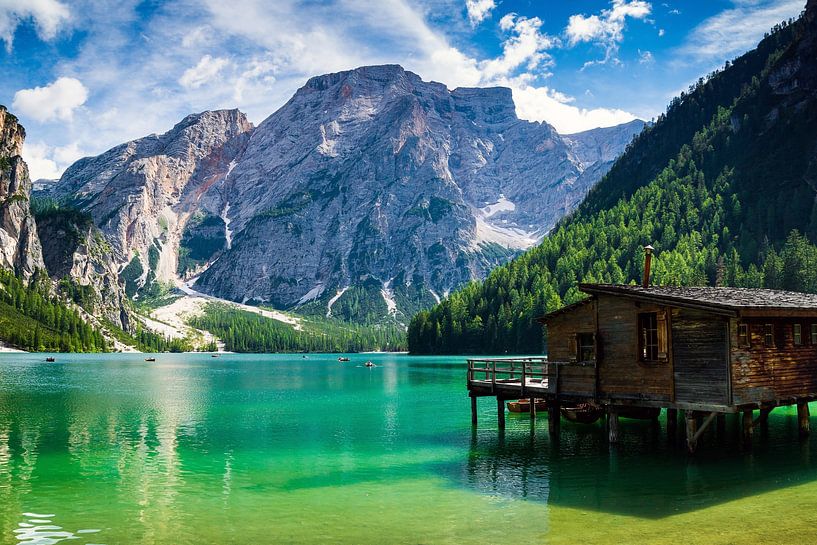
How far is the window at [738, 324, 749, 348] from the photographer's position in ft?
115

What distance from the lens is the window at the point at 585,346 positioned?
41.7m

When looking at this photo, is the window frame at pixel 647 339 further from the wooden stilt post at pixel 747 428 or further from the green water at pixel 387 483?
the wooden stilt post at pixel 747 428

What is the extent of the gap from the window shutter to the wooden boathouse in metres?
0.05

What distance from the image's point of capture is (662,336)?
3628cm

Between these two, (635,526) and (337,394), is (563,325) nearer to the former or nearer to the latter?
(635,526)

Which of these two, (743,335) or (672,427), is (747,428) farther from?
(743,335)

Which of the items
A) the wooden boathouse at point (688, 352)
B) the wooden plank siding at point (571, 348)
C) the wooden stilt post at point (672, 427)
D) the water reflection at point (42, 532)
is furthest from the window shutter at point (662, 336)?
the water reflection at point (42, 532)

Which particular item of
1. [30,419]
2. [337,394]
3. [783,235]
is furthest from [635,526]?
[783,235]

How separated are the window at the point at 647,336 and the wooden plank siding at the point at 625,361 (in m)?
0.25

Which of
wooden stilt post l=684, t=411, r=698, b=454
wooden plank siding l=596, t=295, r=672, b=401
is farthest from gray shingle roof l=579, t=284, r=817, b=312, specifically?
wooden stilt post l=684, t=411, r=698, b=454

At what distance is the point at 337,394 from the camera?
9175cm

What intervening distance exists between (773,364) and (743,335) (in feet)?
12.3

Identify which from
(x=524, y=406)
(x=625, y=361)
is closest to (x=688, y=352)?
(x=625, y=361)

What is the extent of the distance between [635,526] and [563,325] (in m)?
20.6
